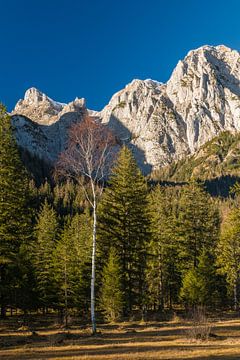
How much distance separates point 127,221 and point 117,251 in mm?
3320

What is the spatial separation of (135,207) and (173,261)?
1169cm

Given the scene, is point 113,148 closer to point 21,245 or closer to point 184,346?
point 21,245

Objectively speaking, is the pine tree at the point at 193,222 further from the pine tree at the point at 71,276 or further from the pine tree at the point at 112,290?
the pine tree at the point at 112,290

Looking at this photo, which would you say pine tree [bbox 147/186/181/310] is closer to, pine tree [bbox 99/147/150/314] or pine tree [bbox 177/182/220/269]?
pine tree [bbox 177/182/220/269]

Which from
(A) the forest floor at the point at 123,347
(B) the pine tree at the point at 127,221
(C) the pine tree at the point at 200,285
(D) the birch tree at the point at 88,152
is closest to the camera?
(A) the forest floor at the point at 123,347

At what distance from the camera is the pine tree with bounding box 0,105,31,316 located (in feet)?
96.0

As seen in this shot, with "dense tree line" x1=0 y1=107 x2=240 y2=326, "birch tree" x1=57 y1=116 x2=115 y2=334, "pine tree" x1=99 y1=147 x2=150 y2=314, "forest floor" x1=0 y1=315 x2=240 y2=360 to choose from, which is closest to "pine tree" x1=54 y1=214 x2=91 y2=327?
"dense tree line" x1=0 y1=107 x2=240 y2=326

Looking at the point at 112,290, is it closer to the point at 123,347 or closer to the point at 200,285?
the point at 200,285

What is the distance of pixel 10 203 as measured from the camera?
30.2 m

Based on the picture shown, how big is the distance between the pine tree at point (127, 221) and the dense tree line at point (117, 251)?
0.10 m

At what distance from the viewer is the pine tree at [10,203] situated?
29250 millimetres

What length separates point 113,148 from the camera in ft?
90.7

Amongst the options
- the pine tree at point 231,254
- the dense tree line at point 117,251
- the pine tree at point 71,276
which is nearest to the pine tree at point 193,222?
the dense tree line at point 117,251

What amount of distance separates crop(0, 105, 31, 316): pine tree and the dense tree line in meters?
0.08
